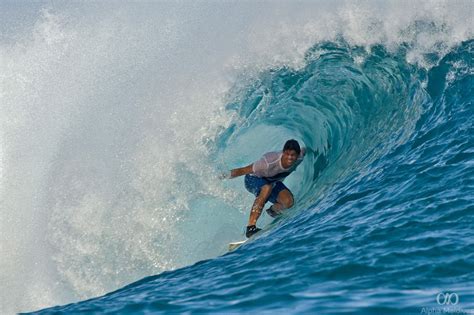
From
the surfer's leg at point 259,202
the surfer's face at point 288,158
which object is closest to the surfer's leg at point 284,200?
the surfer's leg at point 259,202

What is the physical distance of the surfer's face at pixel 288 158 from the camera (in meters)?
10.5

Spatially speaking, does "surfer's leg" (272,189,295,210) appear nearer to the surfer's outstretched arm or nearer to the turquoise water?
the turquoise water

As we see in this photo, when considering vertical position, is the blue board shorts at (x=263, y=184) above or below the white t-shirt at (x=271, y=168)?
below

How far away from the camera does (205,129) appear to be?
13273 millimetres

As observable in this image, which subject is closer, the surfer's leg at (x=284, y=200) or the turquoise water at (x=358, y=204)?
the turquoise water at (x=358, y=204)

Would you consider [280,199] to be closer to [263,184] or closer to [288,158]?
[263,184]

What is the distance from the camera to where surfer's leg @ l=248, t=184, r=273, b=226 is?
1052 cm

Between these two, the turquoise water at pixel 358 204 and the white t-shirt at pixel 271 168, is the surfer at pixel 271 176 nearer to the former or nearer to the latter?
the white t-shirt at pixel 271 168

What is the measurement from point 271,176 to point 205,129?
9.06ft

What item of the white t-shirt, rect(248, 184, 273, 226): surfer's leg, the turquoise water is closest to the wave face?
the turquoise water

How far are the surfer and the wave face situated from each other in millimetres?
346

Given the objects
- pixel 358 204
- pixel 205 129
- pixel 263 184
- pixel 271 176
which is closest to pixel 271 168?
pixel 271 176

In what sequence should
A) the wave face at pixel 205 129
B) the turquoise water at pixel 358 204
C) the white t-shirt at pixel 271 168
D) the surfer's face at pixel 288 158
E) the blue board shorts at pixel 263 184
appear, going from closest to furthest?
the turquoise water at pixel 358 204
the wave face at pixel 205 129
the surfer's face at pixel 288 158
the white t-shirt at pixel 271 168
the blue board shorts at pixel 263 184

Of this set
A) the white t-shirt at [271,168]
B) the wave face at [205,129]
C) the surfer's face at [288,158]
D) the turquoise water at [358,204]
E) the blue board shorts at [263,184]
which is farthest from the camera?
the blue board shorts at [263,184]
